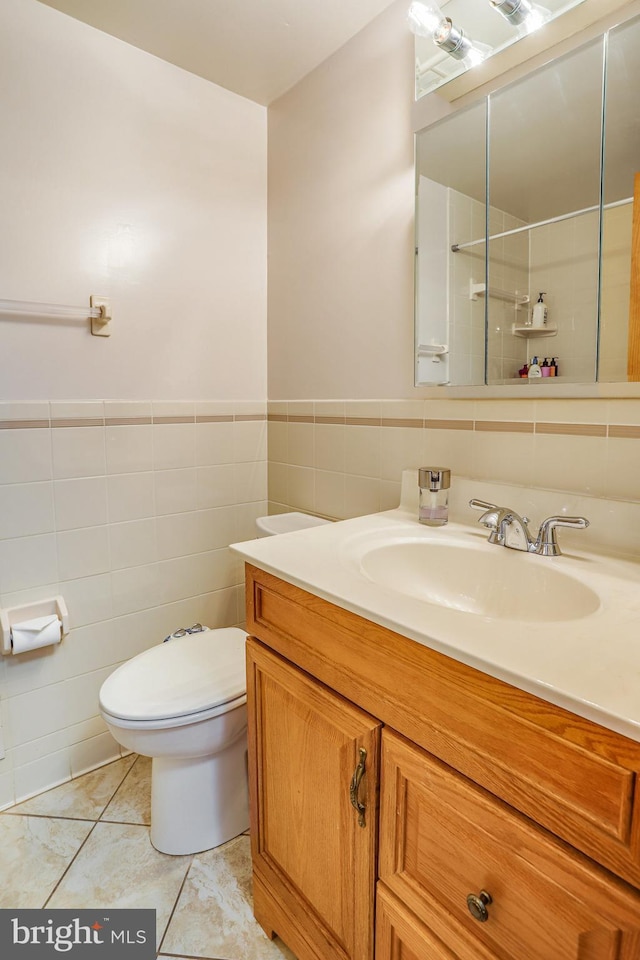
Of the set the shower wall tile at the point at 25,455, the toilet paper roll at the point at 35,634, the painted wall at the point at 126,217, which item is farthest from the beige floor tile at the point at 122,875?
the painted wall at the point at 126,217

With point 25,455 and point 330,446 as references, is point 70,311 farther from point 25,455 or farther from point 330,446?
point 330,446

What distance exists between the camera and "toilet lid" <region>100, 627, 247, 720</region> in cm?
122

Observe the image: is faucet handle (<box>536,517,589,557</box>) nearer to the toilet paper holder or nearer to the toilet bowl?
the toilet bowl

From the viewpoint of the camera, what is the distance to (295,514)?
6.06 feet

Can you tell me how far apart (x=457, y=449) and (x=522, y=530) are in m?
0.34

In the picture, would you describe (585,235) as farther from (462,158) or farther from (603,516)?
(603,516)

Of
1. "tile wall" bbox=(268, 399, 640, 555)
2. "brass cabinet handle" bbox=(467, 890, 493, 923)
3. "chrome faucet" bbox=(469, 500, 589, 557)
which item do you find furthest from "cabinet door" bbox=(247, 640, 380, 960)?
"tile wall" bbox=(268, 399, 640, 555)

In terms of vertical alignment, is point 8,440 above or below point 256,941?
above

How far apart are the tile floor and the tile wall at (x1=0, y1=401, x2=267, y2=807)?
0.14 meters

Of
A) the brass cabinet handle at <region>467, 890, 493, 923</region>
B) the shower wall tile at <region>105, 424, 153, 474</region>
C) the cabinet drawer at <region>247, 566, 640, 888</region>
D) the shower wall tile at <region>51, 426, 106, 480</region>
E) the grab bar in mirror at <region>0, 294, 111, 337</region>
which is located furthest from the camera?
the shower wall tile at <region>105, 424, 153, 474</region>

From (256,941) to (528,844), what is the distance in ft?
2.91

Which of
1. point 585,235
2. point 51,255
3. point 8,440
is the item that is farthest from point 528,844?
point 51,255

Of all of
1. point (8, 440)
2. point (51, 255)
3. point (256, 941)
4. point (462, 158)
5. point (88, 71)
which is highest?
point (88, 71)

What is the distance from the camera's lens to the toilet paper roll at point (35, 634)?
4.69ft
